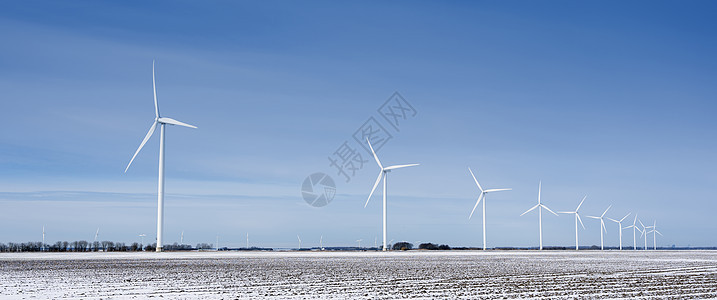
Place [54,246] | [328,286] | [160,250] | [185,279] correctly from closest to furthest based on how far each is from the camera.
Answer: [328,286]
[185,279]
[160,250]
[54,246]

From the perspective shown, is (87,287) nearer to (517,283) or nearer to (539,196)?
(517,283)

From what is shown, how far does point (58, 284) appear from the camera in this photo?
26.0m

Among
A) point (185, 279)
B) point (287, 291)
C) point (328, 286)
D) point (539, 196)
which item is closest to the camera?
point (287, 291)

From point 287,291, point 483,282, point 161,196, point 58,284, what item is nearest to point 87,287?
point 58,284

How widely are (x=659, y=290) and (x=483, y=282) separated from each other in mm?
6572

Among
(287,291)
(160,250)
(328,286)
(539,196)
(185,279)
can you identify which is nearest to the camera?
(287,291)

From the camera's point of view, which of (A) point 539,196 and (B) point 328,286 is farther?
(A) point 539,196

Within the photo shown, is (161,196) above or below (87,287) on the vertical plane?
above

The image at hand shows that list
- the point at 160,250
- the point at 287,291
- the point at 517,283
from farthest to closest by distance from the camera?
the point at 160,250, the point at 517,283, the point at 287,291

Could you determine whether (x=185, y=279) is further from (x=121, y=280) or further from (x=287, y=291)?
(x=287, y=291)

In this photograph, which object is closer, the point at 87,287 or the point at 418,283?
the point at 87,287

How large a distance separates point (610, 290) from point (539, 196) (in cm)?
13384

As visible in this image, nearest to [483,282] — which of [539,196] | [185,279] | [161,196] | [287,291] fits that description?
[287,291]

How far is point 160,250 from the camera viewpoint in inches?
3250
